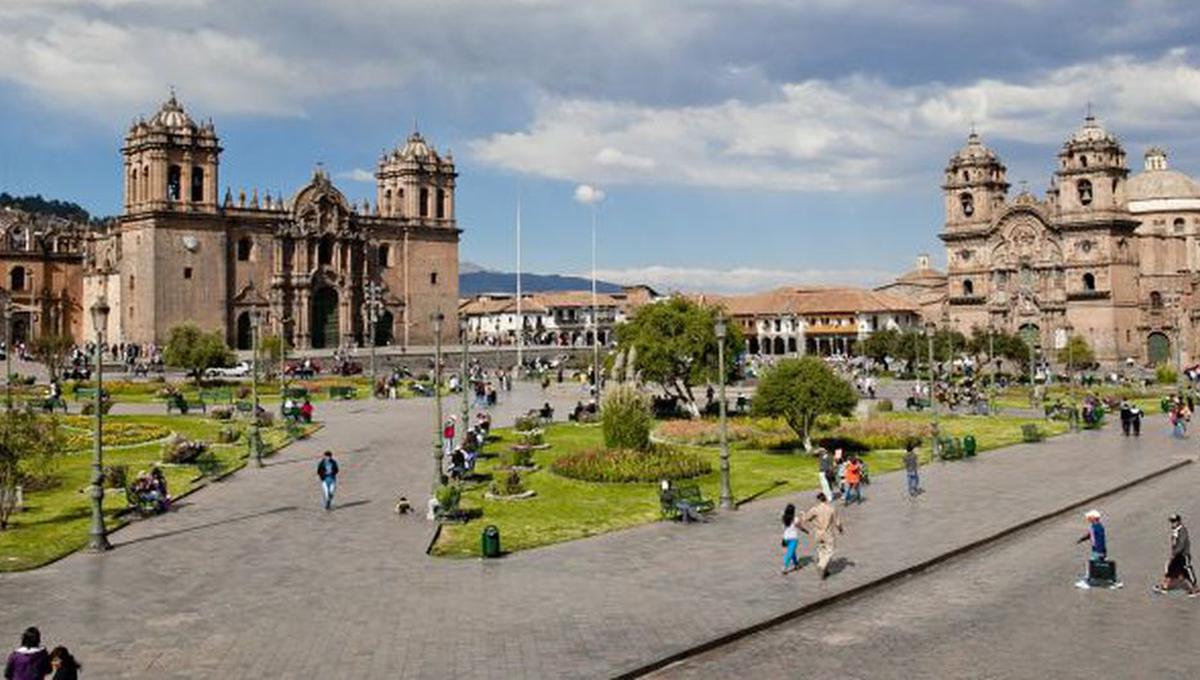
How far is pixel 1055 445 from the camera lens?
123 feet

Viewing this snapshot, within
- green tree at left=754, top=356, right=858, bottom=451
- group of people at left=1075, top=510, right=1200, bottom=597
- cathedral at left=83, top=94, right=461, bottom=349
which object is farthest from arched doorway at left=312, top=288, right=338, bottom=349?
group of people at left=1075, top=510, right=1200, bottom=597

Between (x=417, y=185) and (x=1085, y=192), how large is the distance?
55.3 meters

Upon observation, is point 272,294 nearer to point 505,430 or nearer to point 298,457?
point 505,430

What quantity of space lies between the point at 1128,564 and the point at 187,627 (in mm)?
14844

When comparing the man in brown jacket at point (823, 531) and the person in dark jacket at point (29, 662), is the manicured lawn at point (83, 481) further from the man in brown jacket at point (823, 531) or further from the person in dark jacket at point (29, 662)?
the man in brown jacket at point (823, 531)

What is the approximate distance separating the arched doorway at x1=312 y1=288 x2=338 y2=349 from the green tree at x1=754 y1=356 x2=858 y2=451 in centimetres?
5605

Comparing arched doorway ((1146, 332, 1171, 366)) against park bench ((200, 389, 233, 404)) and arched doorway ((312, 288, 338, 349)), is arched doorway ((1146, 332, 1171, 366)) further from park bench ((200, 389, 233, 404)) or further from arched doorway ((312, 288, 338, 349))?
park bench ((200, 389, 233, 404))

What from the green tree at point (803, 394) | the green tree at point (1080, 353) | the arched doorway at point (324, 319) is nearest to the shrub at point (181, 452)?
the green tree at point (803, 394)

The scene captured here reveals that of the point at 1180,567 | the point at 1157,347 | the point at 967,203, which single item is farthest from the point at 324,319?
the point at 1180,567

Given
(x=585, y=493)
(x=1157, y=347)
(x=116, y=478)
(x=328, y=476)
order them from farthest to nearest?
(x=1157, y=347), (x=585, y=493), (x=116, y=478), (x=328, y=476)

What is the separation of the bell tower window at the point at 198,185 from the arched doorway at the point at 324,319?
35.7 ft

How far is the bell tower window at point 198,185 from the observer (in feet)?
254

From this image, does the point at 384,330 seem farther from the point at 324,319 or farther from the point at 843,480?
the point at 843,480

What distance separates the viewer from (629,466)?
28344 mm
